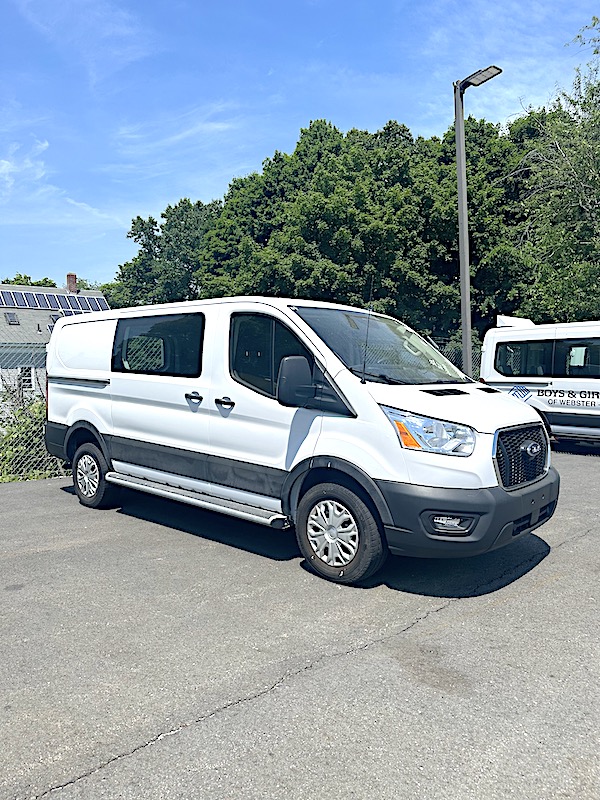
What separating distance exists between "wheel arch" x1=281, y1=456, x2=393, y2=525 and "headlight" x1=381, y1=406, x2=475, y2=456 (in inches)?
15.2

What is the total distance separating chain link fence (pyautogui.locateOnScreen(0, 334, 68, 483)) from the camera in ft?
30.7

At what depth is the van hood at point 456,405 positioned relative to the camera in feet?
15.2

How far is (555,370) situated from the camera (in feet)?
40.7

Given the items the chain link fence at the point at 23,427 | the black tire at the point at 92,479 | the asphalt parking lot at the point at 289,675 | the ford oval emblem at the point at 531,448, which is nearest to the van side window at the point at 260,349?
the asphalt parking lot at the point at 289,675

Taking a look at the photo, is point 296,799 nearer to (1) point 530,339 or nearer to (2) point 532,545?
(2) point 532,545

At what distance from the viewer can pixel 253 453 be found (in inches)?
215

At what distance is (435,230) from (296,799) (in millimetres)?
28952

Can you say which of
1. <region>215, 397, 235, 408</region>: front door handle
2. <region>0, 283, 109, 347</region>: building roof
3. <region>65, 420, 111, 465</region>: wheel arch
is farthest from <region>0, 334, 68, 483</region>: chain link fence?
<region>0, 283, 109, 347</region>: building roof

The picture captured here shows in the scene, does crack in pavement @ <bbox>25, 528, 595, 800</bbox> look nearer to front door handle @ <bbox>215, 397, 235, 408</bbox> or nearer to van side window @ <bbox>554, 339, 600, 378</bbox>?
front door handle @ <bbox>215, 397, 235, 408</bbox>

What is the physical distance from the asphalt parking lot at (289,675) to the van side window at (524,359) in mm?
7141

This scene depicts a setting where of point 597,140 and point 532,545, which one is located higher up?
point 597,140

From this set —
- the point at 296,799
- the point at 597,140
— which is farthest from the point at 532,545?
the point at 597,140

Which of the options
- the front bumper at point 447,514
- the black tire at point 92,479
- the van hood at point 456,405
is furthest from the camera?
the black tire at point 92,479

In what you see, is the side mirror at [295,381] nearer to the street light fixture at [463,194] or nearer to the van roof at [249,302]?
the van roof at [249,302]
